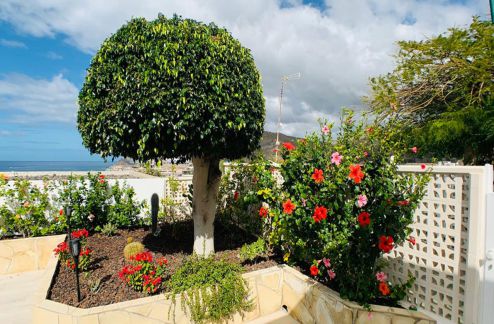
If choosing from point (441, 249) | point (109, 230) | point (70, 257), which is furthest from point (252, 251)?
point (109, 230)

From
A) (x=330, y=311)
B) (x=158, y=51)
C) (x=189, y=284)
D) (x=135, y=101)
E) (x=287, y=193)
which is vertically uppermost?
(x=158, y=51)

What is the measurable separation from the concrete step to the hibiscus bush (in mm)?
602

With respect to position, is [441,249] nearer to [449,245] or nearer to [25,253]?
[449,245]

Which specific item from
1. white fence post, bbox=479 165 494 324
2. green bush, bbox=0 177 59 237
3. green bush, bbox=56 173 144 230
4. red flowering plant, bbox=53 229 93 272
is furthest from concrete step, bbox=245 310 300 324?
green bush, bbox=0 177 59 237

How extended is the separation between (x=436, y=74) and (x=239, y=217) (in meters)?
8.44

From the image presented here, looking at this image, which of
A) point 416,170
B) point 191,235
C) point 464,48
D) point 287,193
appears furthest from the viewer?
point 464,48

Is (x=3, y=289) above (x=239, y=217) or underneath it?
underneath

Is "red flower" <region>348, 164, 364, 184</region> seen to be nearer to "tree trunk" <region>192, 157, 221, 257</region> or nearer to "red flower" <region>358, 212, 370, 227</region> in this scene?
"red flower" <region>358, 212, 370, 227</region>

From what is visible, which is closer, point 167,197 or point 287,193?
point 287,193

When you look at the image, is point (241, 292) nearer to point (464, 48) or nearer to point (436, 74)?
point (436, 74)

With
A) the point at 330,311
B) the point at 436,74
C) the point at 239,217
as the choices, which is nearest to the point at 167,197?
the point at 239,217

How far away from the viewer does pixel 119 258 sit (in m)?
4.13

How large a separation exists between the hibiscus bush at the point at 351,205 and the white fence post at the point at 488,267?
471 mm

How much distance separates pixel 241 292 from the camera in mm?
3111
